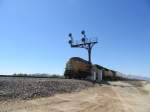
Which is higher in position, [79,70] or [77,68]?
[77,68]

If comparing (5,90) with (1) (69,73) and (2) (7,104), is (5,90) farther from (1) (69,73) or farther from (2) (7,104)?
(1) (69,73)

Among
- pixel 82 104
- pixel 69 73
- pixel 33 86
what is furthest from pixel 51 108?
pixel 69 73

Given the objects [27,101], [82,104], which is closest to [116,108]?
[82,104]

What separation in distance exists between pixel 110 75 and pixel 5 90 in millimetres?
36250

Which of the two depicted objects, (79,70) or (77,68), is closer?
(77,68)

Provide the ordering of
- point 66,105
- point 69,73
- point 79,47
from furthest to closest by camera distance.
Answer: point 79,47, point 69,73, point 66,105

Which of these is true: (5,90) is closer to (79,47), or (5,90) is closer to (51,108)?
(51,108)

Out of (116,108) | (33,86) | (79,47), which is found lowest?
(116,108)

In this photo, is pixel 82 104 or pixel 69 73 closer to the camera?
pixel 82 104

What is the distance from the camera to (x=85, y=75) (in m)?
37.9

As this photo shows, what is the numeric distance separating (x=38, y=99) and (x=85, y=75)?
22787 mm

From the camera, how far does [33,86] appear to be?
18641mm

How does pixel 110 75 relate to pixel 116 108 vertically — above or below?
above

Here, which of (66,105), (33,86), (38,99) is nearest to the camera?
(66,105)
